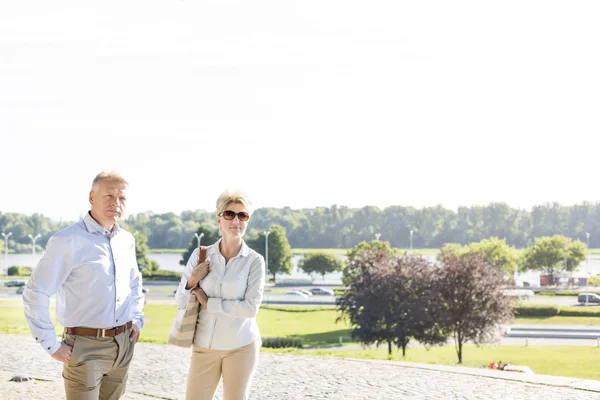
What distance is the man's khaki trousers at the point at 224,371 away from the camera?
3.02 m

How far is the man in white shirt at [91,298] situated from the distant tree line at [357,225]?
2806cm

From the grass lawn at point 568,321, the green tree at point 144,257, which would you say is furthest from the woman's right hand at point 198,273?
the green tree at point 144,257

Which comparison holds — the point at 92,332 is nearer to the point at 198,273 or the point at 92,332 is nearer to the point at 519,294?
the point at 198,273

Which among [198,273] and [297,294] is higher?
[198,273]

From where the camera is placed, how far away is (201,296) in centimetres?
299

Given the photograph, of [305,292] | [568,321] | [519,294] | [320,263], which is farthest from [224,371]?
[305,292]

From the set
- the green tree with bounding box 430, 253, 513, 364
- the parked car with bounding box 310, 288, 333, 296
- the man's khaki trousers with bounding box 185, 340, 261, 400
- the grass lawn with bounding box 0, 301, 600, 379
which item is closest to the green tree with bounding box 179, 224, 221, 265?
the grass lawn with bounding box 0, 301, 600, 379

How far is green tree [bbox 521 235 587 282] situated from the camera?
24698 mm

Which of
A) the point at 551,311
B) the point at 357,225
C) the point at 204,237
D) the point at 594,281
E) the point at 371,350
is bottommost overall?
the point at 371,350

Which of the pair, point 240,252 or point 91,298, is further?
point 240,252

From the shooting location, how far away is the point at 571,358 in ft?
67.2

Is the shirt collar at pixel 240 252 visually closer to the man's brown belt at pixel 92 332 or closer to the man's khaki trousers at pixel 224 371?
the man's khaki trousers at pixel 224 371

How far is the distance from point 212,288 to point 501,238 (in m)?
30.2

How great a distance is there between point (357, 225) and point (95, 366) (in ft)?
119
